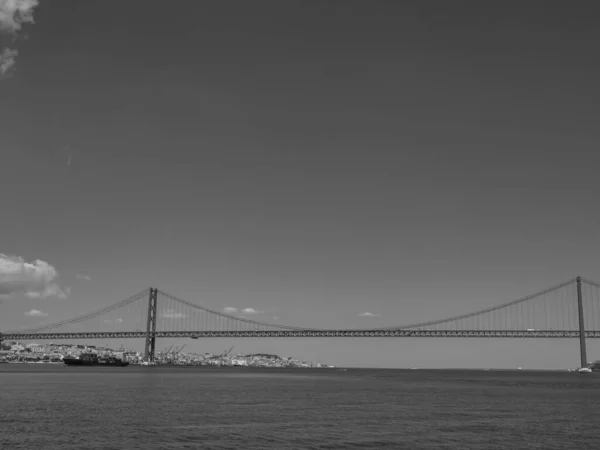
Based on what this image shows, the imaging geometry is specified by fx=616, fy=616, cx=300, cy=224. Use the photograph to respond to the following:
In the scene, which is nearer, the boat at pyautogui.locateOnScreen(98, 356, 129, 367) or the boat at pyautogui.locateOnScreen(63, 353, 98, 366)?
the boat at pyautogui.locateOnScreen(63, 353, 98, 366)

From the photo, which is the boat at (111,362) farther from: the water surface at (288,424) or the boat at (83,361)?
the water surface at (288,424)

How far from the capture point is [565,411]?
139 ft

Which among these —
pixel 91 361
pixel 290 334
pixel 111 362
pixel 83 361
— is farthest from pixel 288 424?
pixel 111 362

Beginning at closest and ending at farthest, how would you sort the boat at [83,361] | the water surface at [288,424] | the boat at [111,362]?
1. the water surface at [288,424]
2. the boat at [83,361]
3. the boat at [111,362]

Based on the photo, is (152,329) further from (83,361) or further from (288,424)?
(288,424)

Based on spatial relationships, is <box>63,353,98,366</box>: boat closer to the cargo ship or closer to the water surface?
the cargo ship

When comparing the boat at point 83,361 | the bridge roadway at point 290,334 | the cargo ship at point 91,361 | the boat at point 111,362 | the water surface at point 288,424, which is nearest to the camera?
the water surface at point 288,424

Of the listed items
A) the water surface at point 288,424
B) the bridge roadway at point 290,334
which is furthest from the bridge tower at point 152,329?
the water surface at point 288,424

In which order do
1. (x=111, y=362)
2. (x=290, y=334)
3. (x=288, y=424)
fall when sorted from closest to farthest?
(x=288, y=424) < (x=290, y=334) < (x=111, y=362)

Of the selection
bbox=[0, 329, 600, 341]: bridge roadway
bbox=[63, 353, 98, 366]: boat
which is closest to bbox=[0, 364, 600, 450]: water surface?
bbox=[0, 329, 600, 341]: bridge roadway

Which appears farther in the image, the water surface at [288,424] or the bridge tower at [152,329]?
the bridge tower at [152,329]

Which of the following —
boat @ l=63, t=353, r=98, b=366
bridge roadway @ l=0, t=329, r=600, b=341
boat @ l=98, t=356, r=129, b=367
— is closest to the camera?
bridge roadway @ l=0, t=329, r=600, b=341

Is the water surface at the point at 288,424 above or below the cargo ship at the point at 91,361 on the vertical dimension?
above

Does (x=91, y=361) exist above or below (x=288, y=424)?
below
